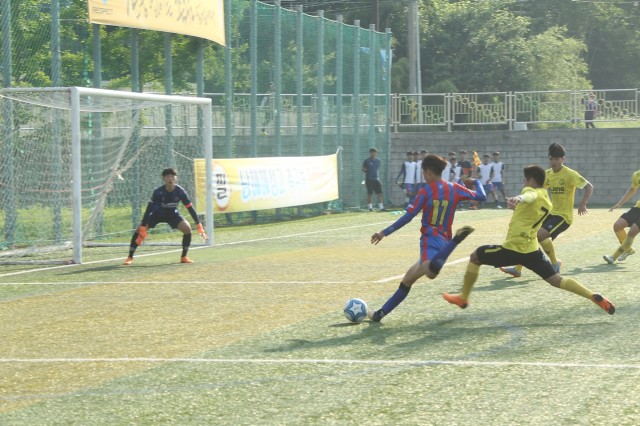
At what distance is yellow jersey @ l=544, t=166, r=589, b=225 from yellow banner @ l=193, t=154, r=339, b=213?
32.2 ft

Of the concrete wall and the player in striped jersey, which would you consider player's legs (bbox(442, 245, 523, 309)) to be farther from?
the concrete wall

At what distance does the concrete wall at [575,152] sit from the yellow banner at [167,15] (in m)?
11.7

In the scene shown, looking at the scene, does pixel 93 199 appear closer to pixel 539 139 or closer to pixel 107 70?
pixel 107 70

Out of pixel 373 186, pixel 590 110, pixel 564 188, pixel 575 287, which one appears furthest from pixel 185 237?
pixel 590 110

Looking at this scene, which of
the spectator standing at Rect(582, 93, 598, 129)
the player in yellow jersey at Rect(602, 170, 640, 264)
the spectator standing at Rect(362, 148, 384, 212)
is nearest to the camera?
the player in yellow jersey at Rect(602, 170, 640, 264)

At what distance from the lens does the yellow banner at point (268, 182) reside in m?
24.9

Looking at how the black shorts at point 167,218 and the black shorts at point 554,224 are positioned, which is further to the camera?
the black shorts at point 167,218

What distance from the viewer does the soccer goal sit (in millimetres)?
18547

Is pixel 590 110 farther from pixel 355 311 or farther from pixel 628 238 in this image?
pixel 355 311

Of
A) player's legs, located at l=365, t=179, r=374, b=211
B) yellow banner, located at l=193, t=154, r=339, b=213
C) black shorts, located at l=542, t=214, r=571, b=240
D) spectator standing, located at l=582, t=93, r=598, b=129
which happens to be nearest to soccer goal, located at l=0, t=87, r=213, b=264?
yellow banner, located at l=193, t=154, r=339, b=213

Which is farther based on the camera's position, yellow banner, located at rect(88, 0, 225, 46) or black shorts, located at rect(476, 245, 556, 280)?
yellow banner, located at rect(88, 0, 225, 46)

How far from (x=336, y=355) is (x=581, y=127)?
29065 millimetres

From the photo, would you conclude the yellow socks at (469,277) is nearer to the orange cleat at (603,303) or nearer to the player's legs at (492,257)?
the player's legs at (492,257)

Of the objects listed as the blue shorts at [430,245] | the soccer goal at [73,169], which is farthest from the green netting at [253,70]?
the blue shorts at [430,245]
